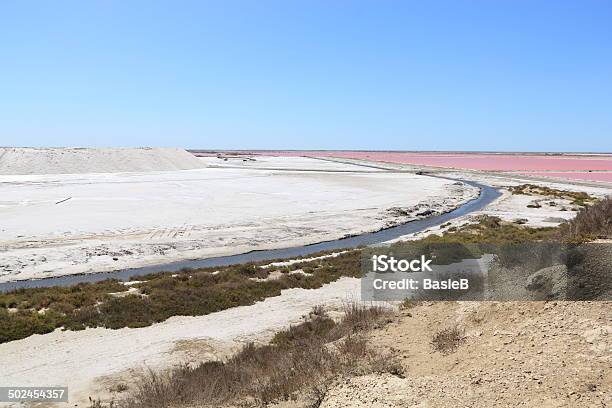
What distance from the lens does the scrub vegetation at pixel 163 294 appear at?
14984mm

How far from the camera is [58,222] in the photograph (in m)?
34.3

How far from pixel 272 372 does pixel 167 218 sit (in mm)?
30099

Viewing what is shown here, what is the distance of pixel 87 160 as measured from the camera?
304 ft

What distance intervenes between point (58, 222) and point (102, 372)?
1049 inches

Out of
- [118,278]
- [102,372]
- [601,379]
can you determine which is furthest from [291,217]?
[601,379]

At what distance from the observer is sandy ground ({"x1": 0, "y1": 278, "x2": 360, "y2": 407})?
11.0m
